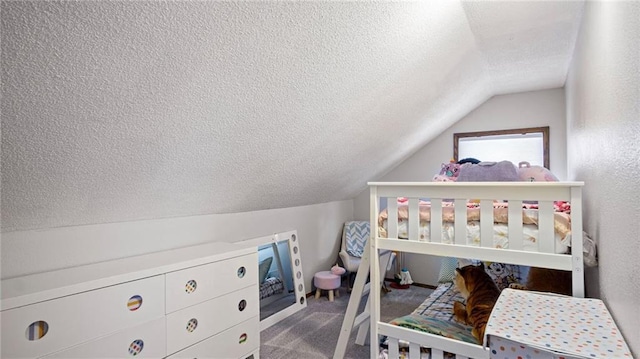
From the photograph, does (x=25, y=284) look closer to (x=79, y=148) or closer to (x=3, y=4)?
(x=79, y=148)

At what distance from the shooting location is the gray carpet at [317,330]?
2.37m

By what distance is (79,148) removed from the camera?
4.30ft

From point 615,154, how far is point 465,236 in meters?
0.73

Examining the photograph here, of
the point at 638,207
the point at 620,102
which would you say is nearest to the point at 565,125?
the point at 620,102

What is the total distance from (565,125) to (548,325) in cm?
314

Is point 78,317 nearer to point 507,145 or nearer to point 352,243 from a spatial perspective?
point 352,243

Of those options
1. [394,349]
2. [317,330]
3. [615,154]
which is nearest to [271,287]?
[317,330]

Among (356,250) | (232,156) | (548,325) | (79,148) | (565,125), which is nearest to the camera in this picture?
(548,325)

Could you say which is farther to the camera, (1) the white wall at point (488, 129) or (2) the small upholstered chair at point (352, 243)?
(2) the small upholstered chair at point (352, 243)

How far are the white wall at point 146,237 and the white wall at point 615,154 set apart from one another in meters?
2.21

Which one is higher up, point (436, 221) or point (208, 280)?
point (436, 221)

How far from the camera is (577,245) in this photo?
1.46 meters

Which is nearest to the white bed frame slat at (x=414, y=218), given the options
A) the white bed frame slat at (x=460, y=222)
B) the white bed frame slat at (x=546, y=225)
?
the white bed frame slat at (x=460, y=222)

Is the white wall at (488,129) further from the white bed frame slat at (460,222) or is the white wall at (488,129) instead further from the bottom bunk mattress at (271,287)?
the white bed frame slat at (460,222)
